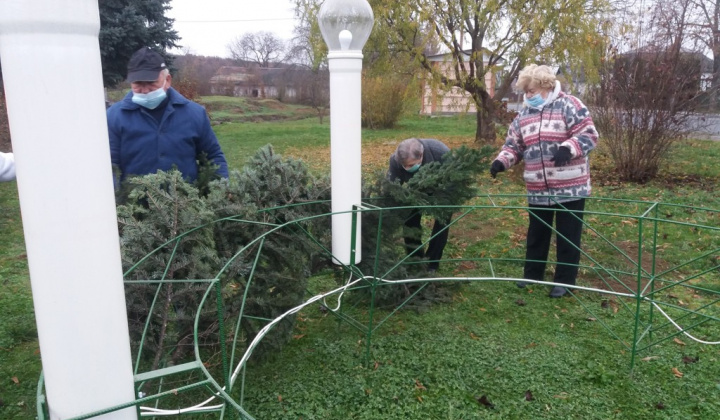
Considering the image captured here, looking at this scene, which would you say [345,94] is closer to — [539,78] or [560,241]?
[539,78]

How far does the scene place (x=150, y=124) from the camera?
299 centimetres

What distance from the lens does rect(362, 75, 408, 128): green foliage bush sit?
16.5m

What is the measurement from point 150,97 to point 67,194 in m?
2.06

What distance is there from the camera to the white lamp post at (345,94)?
2580 mm

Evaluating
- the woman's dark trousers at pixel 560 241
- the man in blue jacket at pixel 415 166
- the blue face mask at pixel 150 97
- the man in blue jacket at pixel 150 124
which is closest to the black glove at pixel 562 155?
the woman's dark trousers at pixel 560 241

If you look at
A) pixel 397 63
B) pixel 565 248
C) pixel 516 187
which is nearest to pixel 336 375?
pixel 565 248

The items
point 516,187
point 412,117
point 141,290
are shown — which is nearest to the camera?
point 141,290

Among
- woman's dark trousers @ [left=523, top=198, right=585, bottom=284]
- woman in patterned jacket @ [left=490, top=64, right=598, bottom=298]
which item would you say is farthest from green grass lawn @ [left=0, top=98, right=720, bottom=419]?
woman in patterned jacket @ [left=490, top=64, right=598, bottom=298]

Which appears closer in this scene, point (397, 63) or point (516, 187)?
point (516, 187)

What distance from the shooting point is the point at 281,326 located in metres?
2.80

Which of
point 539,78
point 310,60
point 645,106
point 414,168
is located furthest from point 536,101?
point 310,60

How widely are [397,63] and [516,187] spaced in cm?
451

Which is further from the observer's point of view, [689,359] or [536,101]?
[536,101]

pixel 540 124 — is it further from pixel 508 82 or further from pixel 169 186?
pixel 508 82
